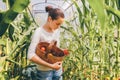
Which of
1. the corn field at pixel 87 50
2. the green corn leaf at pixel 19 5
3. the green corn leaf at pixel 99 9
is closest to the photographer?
the green corn leaf at pixel 99 9

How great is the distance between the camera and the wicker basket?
1554mm

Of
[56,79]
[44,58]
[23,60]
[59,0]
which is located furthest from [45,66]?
[59,0]

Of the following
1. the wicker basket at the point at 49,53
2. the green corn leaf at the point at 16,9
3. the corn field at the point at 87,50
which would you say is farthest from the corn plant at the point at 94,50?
the green corn leaf at the point at 16,9

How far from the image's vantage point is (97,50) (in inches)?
65.8

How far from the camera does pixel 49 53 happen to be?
1.55 meters

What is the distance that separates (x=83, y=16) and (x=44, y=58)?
0.27 meters

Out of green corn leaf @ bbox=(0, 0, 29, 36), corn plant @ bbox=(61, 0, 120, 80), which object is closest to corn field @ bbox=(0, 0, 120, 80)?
corn plant @ bbox=(61, 0, 120, 80)

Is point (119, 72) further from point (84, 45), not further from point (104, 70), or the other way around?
point (84, 45)

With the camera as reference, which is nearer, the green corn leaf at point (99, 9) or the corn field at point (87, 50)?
the green corn leaf at point (99, 9)

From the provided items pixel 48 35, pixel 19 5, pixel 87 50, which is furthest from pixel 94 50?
pixel 19 5

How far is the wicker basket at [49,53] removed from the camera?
1.55 metres

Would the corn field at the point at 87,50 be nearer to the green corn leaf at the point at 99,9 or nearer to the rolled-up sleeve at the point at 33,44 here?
the rolled-up sleeve at the point at 33,44

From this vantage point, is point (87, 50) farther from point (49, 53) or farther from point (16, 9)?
point (16, 9)

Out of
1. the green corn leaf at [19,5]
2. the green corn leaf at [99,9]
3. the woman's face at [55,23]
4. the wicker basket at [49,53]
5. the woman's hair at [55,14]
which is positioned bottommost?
the wicker basket at [49,53]
